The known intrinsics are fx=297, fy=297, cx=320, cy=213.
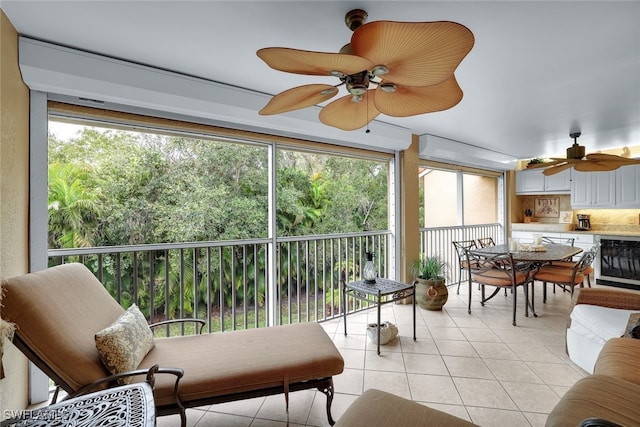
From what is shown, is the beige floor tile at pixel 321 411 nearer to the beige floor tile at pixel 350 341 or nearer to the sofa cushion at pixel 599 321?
the beige floor tile at pixel 350 341

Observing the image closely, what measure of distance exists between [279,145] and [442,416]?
2.64 meters

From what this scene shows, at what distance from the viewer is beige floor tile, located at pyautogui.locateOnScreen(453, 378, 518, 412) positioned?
1999 mm

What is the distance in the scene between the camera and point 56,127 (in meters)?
2.25

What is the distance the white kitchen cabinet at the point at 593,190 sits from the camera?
5055mm

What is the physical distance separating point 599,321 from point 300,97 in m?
2.68

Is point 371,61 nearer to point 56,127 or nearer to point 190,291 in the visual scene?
point 56,127

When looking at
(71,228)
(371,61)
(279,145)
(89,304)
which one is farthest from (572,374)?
(71,228)

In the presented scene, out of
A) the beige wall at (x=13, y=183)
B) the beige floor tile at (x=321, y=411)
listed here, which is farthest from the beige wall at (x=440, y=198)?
the beige wall at (x=13, y=183)

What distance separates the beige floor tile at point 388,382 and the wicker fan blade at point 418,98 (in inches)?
75.2

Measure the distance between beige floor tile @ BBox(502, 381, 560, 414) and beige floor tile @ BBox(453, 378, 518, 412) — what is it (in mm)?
53

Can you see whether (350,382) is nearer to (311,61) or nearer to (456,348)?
(456,348)

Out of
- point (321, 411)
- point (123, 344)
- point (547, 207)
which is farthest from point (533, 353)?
point (547, 207)

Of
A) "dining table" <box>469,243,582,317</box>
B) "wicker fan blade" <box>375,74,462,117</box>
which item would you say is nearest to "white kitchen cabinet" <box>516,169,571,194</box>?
"dining table" <box>469,243,582,317</box>

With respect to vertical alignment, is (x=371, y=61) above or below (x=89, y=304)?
above
